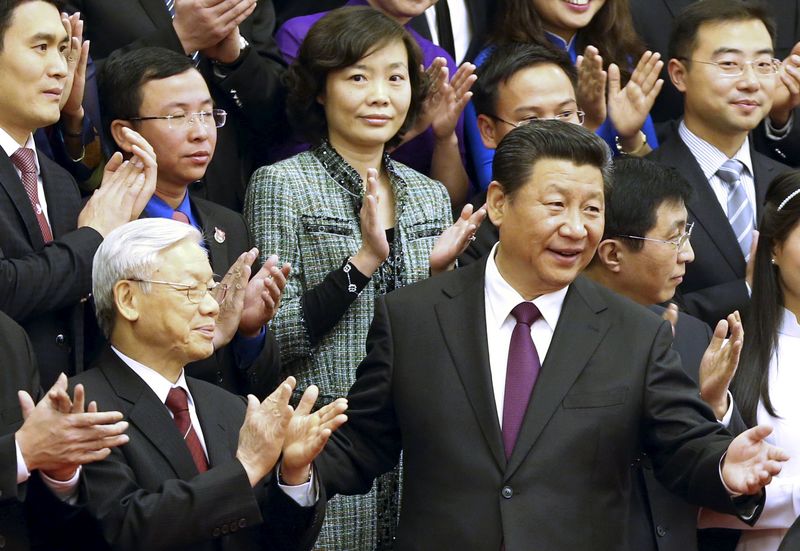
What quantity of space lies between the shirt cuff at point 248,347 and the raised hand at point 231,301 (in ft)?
0.27

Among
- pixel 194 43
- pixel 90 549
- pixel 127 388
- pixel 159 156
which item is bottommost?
pixel 90 549

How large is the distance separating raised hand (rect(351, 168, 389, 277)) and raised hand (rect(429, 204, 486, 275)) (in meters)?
0.17

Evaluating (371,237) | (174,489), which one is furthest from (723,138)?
(174,489)

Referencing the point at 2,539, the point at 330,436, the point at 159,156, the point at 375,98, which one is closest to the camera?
the point at 2,539

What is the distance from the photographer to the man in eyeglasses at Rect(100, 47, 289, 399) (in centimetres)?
484

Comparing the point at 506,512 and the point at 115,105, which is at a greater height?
the point at 115,105

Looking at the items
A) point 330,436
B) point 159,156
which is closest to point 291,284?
point 159,156

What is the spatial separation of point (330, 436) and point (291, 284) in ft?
3.22

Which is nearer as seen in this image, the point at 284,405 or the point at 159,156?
the point at 284,405

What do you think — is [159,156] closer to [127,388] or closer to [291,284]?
[291,284]

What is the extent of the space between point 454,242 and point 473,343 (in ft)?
2.81

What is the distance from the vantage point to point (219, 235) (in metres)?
4.92

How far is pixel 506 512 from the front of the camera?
3.91m

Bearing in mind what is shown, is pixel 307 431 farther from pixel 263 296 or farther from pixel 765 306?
pixel 765 306
